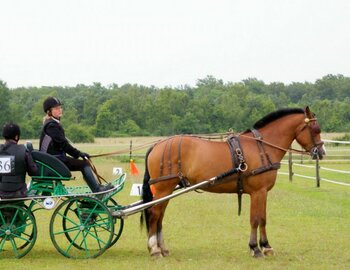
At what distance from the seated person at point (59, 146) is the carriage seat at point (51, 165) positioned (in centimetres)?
24

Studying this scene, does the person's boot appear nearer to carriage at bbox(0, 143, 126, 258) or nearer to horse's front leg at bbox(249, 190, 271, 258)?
carriage at bbox(0, 143, 126, 258)

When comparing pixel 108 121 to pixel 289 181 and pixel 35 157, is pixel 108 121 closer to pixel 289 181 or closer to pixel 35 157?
pixel 289 181

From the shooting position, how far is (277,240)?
1038 centimetres

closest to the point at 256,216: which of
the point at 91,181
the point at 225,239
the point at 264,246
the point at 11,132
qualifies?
the point at 264,246

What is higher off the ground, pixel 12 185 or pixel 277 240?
pixel 12 185

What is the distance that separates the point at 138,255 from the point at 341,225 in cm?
454

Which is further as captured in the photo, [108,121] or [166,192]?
[108,121]

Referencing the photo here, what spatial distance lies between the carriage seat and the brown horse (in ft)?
3.89

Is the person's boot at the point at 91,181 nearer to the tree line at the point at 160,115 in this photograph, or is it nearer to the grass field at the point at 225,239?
the grass field at the point at 225,239

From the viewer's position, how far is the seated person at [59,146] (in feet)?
29.3

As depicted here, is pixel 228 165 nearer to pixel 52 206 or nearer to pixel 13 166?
pixel 52 206

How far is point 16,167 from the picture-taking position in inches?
346

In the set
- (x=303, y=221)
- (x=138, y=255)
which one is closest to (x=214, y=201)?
(x=303, y=221)

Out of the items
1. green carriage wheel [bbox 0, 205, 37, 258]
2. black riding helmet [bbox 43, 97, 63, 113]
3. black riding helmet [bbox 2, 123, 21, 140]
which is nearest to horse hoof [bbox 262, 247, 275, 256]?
green carriage wheel [bbox 0, 205, 37, 258]
